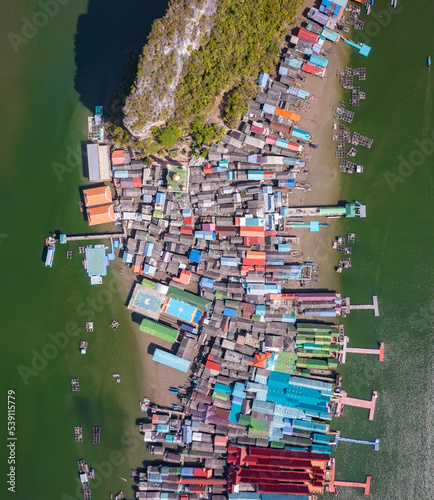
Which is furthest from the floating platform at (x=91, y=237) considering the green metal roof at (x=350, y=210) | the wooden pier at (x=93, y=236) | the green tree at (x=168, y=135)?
the green metal roof at (x=350, y=210)

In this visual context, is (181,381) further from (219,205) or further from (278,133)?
(278,133)

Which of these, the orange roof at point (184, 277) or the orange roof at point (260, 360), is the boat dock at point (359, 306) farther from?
the orange roof at point (184, 277)

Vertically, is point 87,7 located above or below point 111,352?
above

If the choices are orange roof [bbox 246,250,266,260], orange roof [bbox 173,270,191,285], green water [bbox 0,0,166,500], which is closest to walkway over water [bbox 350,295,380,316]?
orange roof [bbox 246,250,266,260]

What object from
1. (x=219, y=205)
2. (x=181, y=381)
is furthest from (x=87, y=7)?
(x=181, y=381)

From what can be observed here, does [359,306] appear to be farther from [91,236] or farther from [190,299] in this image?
[91,236]

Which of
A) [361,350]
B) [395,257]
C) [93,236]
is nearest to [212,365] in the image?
[361,350]
